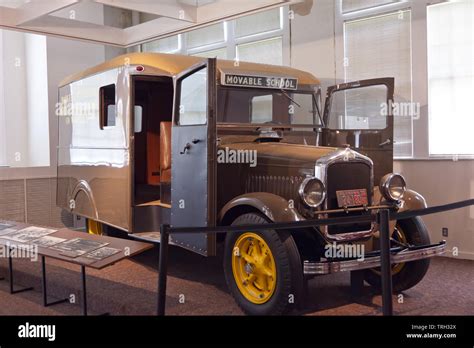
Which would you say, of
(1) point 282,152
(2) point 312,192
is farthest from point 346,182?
(1) point 282,152

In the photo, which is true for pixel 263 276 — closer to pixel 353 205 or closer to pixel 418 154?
pixel 353 205

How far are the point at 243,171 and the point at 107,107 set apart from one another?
79.5 inches

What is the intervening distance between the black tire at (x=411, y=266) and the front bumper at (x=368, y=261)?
0.91 feet

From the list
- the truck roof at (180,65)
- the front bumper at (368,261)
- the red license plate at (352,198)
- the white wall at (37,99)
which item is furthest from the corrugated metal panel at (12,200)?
the front bumper at (368,261)

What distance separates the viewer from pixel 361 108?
265 inches

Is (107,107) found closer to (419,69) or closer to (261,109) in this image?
(261,109)

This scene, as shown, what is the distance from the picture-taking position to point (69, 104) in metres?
6.52

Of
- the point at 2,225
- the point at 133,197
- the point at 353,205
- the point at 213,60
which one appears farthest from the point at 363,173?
the point at 2,225

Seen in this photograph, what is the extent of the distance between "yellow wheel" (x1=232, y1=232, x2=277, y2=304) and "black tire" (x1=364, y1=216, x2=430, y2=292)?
1154 millimetres

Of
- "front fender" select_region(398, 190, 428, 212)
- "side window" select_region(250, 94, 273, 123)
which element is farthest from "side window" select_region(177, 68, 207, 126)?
"front fender" select_region(398, 190, 428, 212)

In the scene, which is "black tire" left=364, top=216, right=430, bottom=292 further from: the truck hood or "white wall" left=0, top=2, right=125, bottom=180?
"white wall" left=0, top=2, right=125, bottom=180

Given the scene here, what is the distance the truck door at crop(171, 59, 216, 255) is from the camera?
3.95 meters

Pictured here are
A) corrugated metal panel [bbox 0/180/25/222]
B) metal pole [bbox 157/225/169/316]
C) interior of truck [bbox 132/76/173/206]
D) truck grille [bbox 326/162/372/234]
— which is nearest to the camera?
metal pole [bbox 157/225/169/316]

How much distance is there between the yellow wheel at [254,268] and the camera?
384 cm
